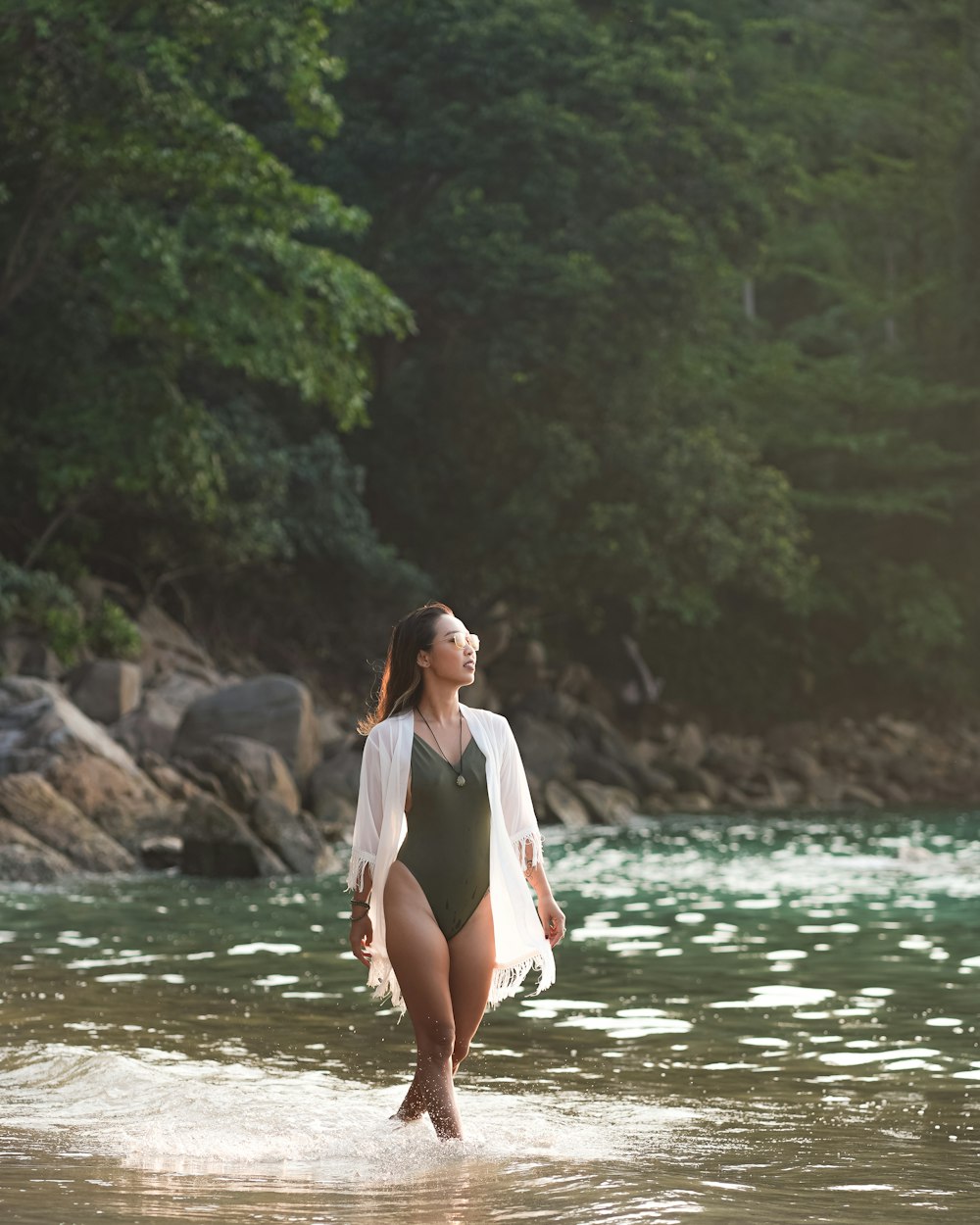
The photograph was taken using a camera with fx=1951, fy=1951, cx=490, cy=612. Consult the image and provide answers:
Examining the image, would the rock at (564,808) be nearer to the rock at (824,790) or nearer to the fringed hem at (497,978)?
the rock at (824,790)

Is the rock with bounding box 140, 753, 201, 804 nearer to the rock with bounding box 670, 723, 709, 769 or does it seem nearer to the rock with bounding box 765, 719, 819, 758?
the rock with bounding box 670, 723, 709, 769

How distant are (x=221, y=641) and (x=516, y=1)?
12.2m

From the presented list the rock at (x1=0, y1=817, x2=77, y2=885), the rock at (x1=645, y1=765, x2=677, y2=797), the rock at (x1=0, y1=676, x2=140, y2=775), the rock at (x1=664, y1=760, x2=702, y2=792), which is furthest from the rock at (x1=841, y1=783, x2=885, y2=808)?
the rock at (x1=0, y1=817, x2=77, y2=885)

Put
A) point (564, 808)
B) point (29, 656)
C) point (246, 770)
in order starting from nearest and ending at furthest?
point (246, 770)
point (29, 656)
point (564, 808)

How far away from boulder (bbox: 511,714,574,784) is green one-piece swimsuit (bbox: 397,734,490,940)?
24.6 meters

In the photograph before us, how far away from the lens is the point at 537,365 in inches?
1363

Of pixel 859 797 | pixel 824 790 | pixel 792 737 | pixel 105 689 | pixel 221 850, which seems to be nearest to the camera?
pixel 221 850

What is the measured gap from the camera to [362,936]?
6656mm

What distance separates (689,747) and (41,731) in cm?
2072

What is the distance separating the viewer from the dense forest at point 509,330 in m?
23.8

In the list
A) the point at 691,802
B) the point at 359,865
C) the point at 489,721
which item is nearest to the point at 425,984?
the point at 359,865

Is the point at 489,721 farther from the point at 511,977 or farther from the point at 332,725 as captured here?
the point at 332,725

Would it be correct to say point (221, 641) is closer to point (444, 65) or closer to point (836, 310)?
point (444, 65)

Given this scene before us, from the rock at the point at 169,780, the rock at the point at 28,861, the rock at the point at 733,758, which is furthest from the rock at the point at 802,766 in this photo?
the rock at the point at 28,861
